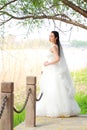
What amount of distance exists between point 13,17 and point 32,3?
1086 mm

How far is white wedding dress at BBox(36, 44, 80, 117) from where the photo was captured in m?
9.85

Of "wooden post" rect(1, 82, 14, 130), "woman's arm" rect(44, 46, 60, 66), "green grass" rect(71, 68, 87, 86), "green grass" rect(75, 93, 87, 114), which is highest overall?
"green grass" rect(71, 68, 87, 86)

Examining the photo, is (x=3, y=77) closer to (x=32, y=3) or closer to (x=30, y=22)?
(x=30, y=22)

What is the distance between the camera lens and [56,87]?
32.6ft

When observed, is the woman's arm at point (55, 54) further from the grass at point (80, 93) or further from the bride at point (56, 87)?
the grass at point (80, 93)

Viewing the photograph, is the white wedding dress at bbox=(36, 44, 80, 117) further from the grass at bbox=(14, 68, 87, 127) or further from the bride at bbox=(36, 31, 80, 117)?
the grass at bbox=(14, 68, 87, 127)

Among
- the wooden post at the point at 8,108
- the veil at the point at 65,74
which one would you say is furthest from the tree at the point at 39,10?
the wooden post at the point at 8,108

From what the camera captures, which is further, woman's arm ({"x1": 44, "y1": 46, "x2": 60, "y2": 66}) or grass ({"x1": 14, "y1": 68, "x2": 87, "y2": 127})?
grass ({"x1": 14, "y1": 68, "x2": 87, "y2": 127})

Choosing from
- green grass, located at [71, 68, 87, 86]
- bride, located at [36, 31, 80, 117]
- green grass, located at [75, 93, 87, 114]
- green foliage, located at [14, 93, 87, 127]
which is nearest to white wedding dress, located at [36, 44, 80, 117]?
bride, located at [36, 31, 80, 117]

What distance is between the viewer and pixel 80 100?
591 inches

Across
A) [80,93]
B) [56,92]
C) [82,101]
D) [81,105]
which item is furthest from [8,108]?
[80,93]

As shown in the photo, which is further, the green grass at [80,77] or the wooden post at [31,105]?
the green grass at [80,77]

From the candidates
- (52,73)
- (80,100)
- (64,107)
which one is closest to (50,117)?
(64,107)

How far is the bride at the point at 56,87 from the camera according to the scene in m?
9.86
